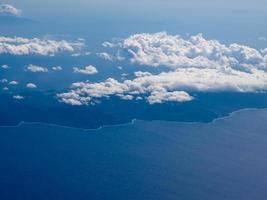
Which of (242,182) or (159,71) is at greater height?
(159,71)

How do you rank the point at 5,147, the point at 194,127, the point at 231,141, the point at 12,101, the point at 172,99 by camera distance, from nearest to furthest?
1. the point at 5,147
2. the point at 231,141
3. the point at 194,127
4. the point at 12,101
5. the point at 172,99

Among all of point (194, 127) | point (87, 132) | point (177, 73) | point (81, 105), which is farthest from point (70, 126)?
point (177, 73)

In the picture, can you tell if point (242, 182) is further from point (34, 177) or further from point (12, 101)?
point (12, 101)

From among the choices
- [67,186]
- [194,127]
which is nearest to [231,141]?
[194,127]

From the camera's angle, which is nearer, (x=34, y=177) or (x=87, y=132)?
(x=34, y=177)

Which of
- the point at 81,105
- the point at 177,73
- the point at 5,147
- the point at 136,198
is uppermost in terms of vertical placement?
the point at 177,73

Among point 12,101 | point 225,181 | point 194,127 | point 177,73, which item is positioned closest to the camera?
point 225,181
